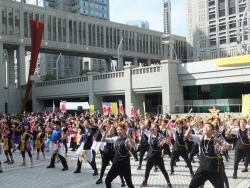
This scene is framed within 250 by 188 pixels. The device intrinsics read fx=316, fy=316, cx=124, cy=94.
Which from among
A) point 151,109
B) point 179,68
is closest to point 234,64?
point 179,68

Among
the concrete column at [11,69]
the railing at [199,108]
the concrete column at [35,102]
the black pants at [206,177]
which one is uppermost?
the concrete column at [11,69]

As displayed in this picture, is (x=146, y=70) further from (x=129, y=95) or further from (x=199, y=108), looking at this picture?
(x=199, y=108)

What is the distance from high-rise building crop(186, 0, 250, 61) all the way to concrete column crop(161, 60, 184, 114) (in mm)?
33576

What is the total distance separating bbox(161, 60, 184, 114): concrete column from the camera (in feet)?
95.7

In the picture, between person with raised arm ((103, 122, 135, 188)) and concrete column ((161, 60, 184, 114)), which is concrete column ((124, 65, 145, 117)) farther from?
person with raised arm ((103, 122, 135, 188))

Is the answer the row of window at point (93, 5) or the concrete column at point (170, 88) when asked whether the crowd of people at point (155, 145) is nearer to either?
the concrete column at point (170, 88)

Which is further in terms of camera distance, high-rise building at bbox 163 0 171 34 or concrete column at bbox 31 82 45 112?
concrete column at bbox 31 82 45 112

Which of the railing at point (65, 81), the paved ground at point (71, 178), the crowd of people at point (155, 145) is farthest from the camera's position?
the railing at point (65, 81)

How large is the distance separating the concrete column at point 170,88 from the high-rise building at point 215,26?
110 feet

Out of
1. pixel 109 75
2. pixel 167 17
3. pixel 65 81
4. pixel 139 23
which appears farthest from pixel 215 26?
pixel 139 23

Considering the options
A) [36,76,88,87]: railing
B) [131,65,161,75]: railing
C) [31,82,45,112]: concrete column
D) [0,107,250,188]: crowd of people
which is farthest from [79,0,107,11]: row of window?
[0,107,250,188]: crowd of people

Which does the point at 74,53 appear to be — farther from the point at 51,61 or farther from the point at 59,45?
the point at 51,61

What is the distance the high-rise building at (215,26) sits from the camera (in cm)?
6131

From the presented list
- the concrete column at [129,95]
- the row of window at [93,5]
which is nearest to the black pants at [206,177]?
the concrete column at [129,95]
